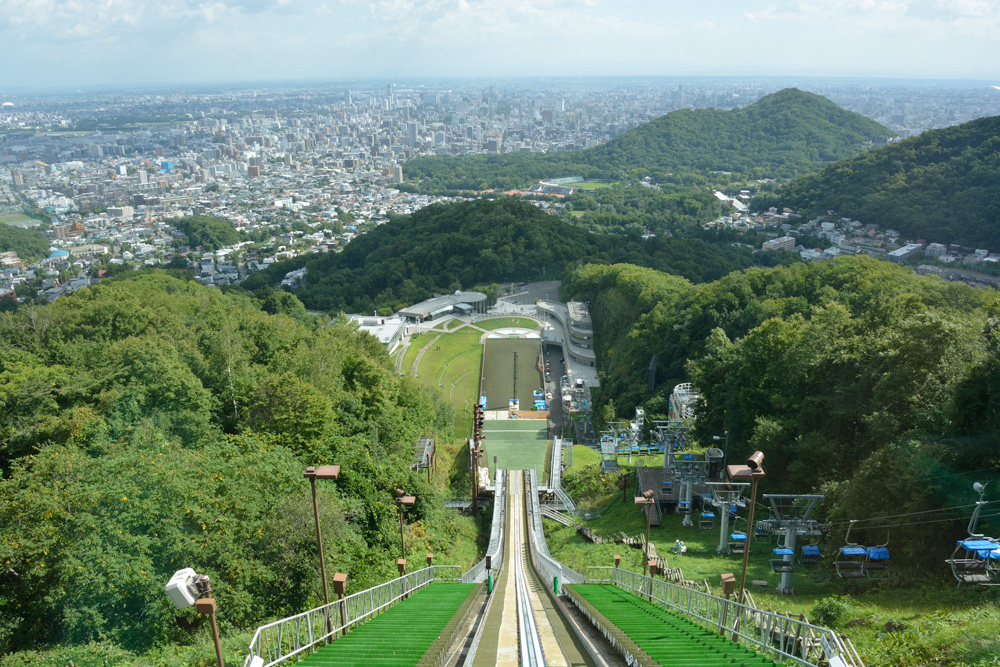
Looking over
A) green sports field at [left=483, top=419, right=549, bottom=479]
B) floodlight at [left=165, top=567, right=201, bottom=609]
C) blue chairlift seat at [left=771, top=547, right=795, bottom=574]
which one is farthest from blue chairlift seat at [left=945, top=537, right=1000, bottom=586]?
green sports field at [left=483, top=419, right=549, bottom=479]

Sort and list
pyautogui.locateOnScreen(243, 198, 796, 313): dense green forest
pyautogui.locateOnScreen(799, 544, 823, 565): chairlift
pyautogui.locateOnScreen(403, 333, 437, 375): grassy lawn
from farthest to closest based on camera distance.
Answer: pyautogui.locateOnScreen(243, 198, 796, 313): dense green forest → pyautogui.locateOnScreen(403, 333, 437, 375): grassy lawn → pyautogui.locateOnScreen(799, 544, 823, 565): chairlift

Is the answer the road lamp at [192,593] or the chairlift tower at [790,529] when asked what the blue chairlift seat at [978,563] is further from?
the road lamp at [192,593]

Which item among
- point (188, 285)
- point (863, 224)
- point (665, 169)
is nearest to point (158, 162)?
point (665, 169)

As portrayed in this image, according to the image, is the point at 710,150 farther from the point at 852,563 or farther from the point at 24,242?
the point at 852,563

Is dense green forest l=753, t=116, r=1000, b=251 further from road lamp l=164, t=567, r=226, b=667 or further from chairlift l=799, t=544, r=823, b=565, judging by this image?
road lamp l=164, t=567, r=226, b=667

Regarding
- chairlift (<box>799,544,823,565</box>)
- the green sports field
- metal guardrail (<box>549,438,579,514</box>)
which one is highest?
chairlift (<box>799,544,823,565</box>)

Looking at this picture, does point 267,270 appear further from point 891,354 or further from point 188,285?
point 891,354

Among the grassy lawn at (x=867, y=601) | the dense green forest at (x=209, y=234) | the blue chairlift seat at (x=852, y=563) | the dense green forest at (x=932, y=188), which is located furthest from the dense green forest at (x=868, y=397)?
the dense green forest at (x=209, y=234)
